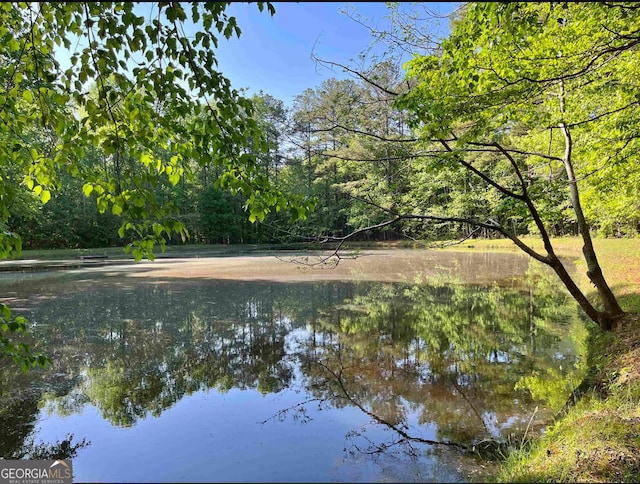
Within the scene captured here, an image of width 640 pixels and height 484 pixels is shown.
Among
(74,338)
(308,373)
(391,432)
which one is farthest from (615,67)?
(74,338)

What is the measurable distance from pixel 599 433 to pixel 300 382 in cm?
341

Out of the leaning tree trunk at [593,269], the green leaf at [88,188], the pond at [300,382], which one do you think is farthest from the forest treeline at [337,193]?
the green leaf at [88,188]

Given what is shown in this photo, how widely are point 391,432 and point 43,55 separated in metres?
4.35

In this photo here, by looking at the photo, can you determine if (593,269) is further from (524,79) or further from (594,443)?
(594,443)

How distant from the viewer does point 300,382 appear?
5.59m

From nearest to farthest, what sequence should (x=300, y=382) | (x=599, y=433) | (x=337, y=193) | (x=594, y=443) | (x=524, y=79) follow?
(x=594, y=443)
(x=599, y=433)
(x=524, y=79)
(x=300, y=382)
(x=337, y=193)

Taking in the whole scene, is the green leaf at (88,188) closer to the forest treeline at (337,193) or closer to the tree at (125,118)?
the tree at (125,118)

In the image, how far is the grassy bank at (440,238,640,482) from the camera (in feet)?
9.64

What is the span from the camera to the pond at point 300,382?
3816 mm

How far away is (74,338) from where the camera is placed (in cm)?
791
